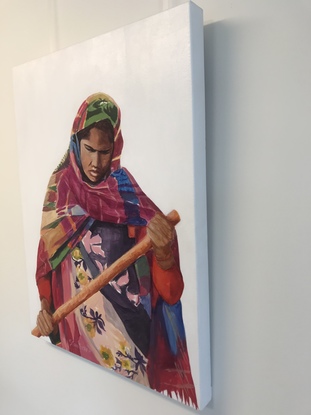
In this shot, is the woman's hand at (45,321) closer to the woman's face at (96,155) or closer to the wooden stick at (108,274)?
the wooden stick at (108,274)

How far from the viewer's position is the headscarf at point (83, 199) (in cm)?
78

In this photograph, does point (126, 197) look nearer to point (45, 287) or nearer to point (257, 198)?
point (257, 198)

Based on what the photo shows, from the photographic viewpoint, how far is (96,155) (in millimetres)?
834

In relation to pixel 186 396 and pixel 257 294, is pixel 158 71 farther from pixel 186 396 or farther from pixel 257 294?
pixel 186 396

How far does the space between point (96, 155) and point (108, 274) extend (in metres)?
0.28

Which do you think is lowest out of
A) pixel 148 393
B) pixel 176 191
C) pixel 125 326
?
pixel 148 393

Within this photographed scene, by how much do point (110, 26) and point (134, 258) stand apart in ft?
1.82

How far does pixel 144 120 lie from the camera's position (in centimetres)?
74

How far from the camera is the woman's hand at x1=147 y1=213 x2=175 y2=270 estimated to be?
2.36 ft

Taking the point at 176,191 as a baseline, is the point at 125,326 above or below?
Result: below

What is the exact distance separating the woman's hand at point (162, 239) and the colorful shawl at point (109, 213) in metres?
0.02

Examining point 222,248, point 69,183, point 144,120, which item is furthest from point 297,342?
point 69,183

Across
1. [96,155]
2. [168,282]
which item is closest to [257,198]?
[168,282]

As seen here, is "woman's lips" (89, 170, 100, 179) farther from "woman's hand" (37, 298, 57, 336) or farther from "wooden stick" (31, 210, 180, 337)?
"woman's hand" (37, 298, 57, 336)
